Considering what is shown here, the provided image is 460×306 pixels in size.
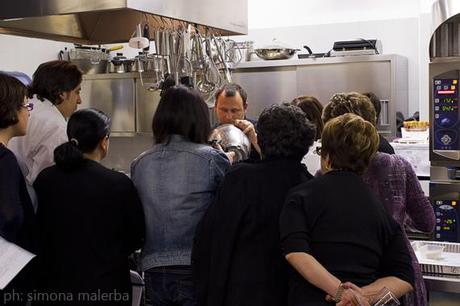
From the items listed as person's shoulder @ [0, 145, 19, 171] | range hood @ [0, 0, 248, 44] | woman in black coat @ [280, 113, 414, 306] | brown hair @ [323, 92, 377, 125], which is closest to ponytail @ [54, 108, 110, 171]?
person's shoulder @ [0, 145, 19, 171]

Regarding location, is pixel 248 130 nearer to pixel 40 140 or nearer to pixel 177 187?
pixel 177 187

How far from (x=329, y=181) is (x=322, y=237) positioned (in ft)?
0.54

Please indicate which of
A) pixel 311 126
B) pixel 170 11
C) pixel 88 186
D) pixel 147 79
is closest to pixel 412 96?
pixel 147 79

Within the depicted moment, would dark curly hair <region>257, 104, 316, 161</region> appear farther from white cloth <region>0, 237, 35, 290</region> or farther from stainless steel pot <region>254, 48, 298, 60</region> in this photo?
stainless steel pot <region>254, 48, 298, 60</region>

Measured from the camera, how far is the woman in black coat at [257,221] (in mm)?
1817

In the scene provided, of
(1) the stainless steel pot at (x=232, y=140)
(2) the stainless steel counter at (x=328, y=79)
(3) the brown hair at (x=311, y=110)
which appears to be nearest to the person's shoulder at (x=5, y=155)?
(1) the stainless steel pot at (x=232, y=140)

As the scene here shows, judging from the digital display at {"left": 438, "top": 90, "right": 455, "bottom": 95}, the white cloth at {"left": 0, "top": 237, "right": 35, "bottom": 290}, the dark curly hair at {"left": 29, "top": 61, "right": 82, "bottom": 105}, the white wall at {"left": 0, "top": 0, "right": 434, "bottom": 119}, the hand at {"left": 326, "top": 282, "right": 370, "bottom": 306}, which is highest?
the white wall at {"left": 0, "top": 0, "right": 434, "bottom": 119}

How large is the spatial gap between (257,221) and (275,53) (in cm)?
311

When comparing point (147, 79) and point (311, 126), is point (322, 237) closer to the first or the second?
point (311, 126)

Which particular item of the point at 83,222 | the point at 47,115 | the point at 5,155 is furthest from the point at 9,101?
the point at 83,222

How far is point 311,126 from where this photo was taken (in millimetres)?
1898

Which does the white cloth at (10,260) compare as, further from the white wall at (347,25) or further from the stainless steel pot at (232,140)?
the white wall at (347,25)

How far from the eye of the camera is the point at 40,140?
89.7 inches

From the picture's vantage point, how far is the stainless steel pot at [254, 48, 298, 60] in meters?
4.74
